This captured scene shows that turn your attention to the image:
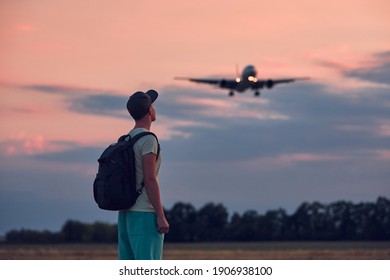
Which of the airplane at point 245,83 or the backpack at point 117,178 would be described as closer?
the backpack at point 117,178

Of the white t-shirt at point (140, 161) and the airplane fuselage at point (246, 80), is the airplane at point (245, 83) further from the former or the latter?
the white t-shirt at point (140, 161)

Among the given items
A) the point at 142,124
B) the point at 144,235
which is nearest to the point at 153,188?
the point at 144,235

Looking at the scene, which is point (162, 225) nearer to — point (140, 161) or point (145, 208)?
point (145, 208)

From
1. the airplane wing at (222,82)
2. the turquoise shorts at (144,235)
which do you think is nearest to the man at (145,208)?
the turquoise shorts at (144,235)

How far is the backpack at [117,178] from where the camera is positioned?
6.55 meters

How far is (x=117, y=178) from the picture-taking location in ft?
21.6

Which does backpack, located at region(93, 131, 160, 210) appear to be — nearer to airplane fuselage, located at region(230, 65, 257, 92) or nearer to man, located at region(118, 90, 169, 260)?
man, located at region(118, 90, 169, 260)

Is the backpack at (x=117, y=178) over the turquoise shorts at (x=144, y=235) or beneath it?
over

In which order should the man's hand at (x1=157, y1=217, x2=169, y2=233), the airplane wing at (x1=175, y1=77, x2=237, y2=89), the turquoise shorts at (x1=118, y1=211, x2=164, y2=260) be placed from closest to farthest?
the man's hand at (x1=157, y1=217, x2=169, y2=233), the turquoise shorts at (x1=118, y1=211, x2=164, y2=260), the airplane wing at (x1=175, y1=77, x2=237, y2=89)

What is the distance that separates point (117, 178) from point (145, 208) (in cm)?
32

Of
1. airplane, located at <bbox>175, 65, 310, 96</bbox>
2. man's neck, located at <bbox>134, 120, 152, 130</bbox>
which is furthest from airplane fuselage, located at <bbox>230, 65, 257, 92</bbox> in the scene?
man's neck, located at <bbox>134, 120, 152, 130</bbox>

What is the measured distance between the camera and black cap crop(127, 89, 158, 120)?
6.75 metres

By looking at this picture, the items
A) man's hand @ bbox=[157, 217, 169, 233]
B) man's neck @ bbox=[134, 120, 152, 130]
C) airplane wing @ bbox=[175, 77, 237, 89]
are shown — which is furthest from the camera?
airplane wing @ bbox=[175, 77, 237, 89]

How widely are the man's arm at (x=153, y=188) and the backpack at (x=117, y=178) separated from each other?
0.10 meters
